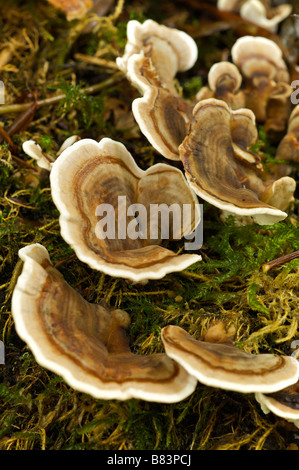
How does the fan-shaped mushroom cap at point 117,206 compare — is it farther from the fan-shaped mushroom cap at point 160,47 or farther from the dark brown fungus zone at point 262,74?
the dark brown fungus zone at point 262,74

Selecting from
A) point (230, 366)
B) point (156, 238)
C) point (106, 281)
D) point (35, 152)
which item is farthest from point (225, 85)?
point (230, 366)

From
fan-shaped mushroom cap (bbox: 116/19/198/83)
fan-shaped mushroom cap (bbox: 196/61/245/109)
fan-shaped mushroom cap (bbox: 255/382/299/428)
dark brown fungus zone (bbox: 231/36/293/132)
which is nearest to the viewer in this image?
fan-shaped mushroom cap (bbox: 255/382/299/428)

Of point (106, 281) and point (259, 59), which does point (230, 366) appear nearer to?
point (106, 281)

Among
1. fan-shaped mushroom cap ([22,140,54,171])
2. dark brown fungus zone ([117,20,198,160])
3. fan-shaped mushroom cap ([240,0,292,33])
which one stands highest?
fan-shaped mushroom cap ([240,0,292,33])

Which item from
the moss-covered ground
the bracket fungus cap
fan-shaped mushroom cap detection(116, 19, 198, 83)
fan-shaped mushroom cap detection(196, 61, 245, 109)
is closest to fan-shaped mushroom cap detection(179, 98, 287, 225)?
the moss-covered ground

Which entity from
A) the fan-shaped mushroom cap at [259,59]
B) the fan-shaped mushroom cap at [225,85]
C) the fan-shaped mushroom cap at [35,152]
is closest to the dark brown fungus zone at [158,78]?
the fan-shaped mushroom cap at [225,85]

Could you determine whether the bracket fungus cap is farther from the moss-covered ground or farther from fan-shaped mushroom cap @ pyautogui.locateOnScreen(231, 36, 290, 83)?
the moss-covered ground

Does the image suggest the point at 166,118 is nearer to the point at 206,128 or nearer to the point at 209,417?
the point at 206,128
